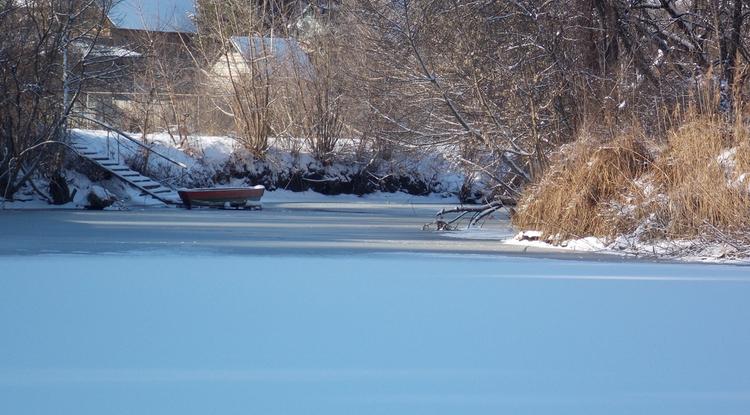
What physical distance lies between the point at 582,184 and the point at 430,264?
4435 millimetres

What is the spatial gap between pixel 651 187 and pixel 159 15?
116 feet

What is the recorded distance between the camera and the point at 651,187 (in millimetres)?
14508

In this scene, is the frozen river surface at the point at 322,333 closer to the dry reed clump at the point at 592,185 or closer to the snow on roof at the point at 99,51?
the dry reed clump at the point at 592,185

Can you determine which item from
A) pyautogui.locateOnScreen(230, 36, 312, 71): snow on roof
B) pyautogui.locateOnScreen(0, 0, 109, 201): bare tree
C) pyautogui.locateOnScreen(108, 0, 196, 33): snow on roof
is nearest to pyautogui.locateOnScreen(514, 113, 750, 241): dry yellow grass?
pyautogui.locateOnScreen(0, 0, 109, 201): bare tree

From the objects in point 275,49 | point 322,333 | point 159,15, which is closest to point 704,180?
point 322,333

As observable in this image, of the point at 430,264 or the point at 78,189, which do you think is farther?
the point at 78,189

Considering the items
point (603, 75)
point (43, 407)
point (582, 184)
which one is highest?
point (603, 75)

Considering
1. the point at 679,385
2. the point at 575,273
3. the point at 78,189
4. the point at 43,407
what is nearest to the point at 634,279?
the point at 575,273

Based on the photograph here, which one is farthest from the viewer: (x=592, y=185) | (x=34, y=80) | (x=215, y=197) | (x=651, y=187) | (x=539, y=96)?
(x=215, y=197)

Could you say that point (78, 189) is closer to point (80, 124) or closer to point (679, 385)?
point (80, 124)

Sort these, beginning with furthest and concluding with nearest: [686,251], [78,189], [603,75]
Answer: [78,189], [603,75], [686,251]

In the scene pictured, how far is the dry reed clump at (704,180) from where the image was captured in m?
13.4

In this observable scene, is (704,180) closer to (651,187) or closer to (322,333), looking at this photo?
(651,187)

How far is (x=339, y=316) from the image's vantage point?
760cm
